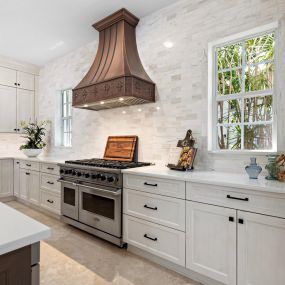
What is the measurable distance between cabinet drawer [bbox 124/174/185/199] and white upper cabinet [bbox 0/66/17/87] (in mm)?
3902

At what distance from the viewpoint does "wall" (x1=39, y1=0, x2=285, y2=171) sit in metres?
2.38

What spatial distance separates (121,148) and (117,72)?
3.69ft

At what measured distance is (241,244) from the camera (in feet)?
5.78

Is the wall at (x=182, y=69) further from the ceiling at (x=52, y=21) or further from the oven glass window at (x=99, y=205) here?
the oven glass window at (x=99, y=205)

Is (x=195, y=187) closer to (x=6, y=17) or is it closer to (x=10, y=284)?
(x=10, y=284)

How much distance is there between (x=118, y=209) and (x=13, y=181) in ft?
10.6

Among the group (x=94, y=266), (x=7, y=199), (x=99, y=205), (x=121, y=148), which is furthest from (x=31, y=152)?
(x=94, y=266)

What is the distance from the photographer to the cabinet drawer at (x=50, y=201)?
3.61 m

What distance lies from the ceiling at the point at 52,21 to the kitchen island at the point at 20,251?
2969mm

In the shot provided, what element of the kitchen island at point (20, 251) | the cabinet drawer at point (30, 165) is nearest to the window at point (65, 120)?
the cabinet drawer at point (30, 165)

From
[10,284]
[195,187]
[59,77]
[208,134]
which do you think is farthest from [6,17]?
[10,284]

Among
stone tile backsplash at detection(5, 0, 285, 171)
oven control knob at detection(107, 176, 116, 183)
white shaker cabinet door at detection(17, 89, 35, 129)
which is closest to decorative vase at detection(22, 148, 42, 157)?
white shaker cabinet door at detection(17, 89, 35, 129)

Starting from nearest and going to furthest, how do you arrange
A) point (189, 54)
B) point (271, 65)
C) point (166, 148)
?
point (271, 65)
point (189, 54)
point (166, 148)

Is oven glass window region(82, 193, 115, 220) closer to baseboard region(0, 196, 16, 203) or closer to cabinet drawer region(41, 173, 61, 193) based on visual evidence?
cabinet drawer region(41, 173, 61, 193)
